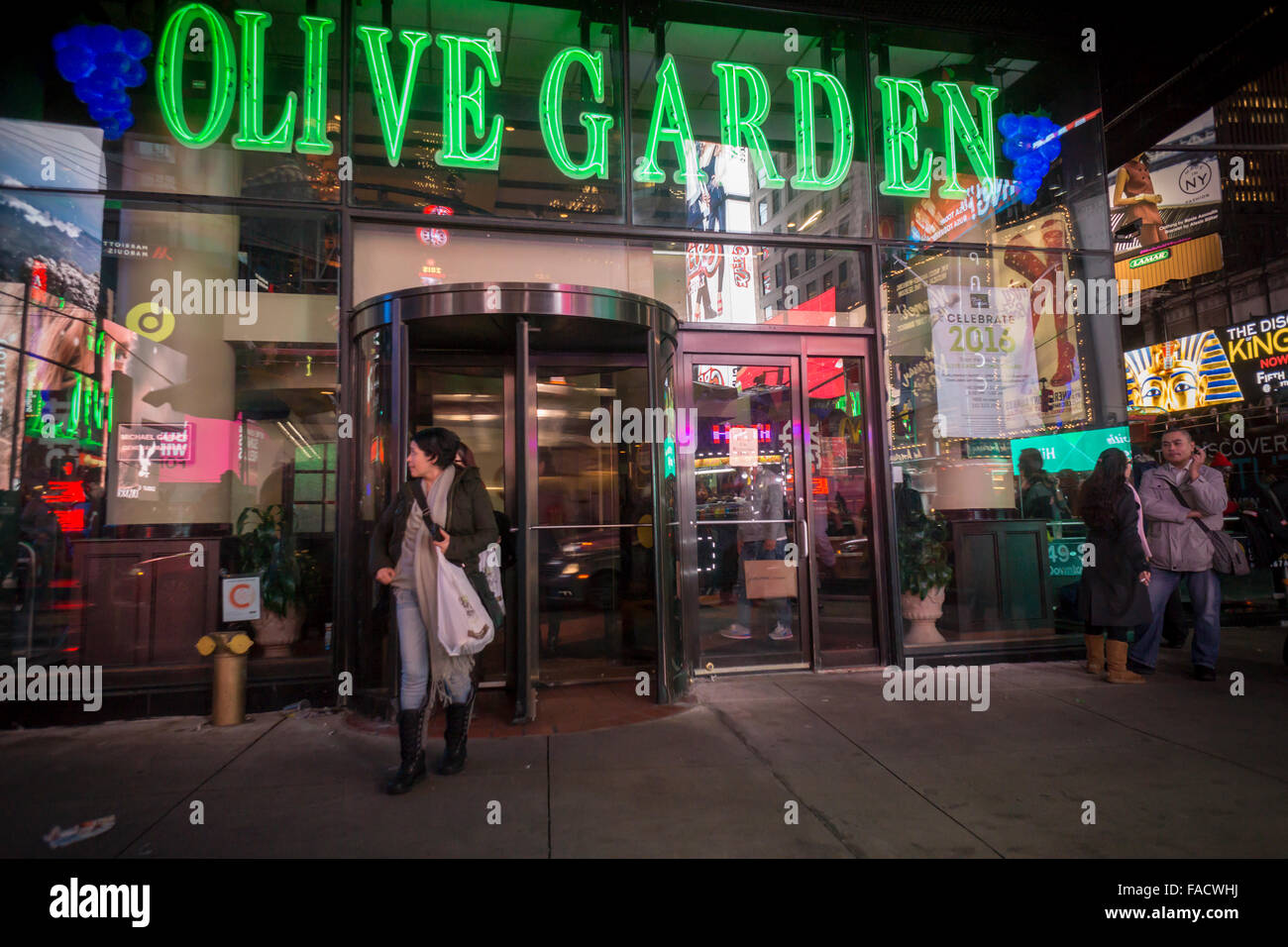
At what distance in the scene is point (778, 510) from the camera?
20.0 ft

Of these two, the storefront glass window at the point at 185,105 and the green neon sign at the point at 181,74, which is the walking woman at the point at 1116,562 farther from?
the green neon sign at the point at 181,74

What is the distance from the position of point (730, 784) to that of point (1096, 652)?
3.88 meters

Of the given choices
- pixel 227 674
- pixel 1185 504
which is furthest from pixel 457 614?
pixel 1185 504

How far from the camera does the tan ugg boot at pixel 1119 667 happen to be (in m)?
5.41

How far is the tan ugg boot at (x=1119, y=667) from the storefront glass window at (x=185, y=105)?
7.18 m

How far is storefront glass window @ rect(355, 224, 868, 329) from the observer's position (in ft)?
19.0

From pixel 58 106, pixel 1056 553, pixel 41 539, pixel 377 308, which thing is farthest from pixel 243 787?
pixel 1056 553

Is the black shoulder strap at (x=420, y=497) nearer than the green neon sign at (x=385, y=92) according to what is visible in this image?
Yes

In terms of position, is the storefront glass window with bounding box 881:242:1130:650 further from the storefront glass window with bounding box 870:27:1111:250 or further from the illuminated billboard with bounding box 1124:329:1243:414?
the illuminated billboard with bounding box 1124:329:1243:414

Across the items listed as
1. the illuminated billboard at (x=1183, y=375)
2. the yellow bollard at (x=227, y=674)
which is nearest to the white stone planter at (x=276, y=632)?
the yellow bollard at (x=227, y=674)

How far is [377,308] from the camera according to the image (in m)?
4.92

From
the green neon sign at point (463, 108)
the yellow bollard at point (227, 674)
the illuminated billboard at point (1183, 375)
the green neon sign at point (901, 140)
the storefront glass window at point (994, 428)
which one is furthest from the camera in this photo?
the illuminated billboard at point (1183, 375)

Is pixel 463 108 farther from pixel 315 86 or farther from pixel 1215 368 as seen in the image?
pixel 1215 368
